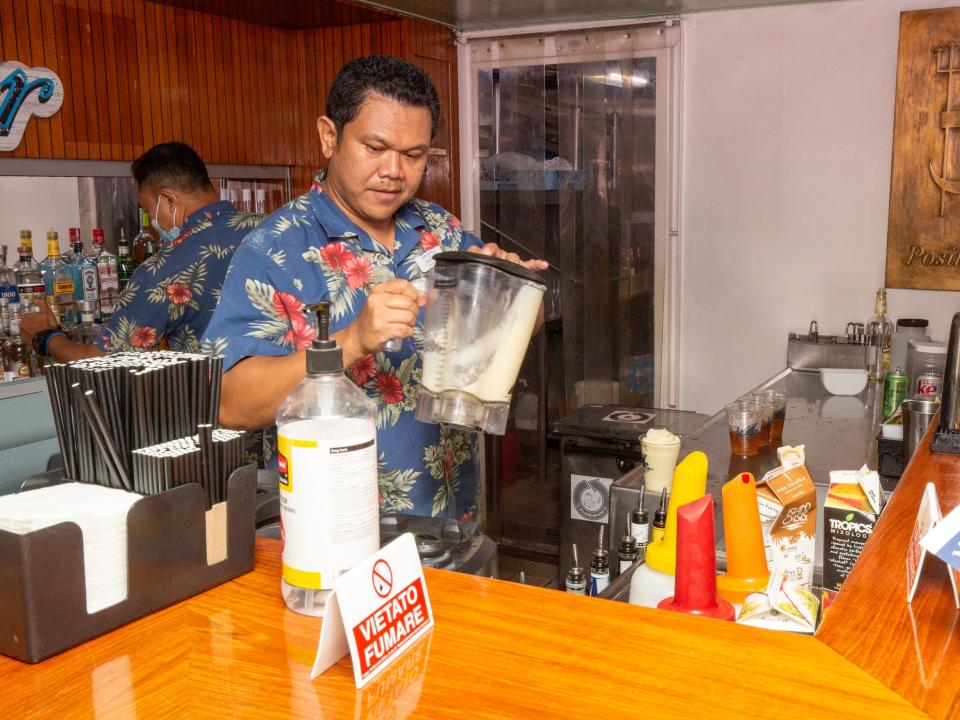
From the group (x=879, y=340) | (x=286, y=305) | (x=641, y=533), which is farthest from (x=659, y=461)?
(x=879, y=340)

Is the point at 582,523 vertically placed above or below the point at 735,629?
below

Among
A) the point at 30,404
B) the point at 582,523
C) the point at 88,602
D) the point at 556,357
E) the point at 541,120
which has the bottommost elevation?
the point at 582,523

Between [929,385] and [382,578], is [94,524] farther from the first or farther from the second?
[929,385]

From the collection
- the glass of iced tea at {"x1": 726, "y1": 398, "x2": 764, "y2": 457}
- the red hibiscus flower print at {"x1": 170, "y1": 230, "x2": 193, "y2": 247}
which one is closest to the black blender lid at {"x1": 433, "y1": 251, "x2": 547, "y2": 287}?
the glass of iced tea at {"x1": 726, "y1": 398, "x2": 764, "y2": 457}

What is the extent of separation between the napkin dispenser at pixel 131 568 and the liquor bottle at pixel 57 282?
2659mm

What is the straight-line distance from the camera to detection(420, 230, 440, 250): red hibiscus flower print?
6.59ft

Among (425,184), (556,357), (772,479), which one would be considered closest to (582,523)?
(556,357)

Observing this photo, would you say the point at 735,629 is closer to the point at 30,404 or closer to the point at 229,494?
the point at 229,494

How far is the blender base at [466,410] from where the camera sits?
60.4 inches

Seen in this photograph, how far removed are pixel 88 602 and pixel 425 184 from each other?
3858 mm

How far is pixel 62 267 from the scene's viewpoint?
→ 357cm

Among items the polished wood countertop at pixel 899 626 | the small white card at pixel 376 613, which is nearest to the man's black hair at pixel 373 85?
the small white card at pixel 376 613

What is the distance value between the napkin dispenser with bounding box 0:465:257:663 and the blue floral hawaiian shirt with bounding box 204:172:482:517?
51 centimetres

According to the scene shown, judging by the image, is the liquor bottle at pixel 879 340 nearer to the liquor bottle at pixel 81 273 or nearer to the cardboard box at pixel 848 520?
the cardboard box at pixel 848 520
